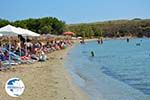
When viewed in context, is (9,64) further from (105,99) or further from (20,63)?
(105,99)

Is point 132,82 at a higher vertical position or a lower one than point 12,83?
lower

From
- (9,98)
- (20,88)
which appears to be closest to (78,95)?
(9,98)

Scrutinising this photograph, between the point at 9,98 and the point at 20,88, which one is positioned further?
the point at 9,98

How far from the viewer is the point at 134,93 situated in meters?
15.5

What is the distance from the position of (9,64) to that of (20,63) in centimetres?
248

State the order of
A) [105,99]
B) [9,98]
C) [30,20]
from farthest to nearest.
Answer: [30,20] < [105,99] < [9,98]

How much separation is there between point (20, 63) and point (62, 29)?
310 feet

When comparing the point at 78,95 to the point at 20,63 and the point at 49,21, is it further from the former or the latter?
the point at 49,21

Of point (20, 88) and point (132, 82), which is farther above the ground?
point (20, 88)

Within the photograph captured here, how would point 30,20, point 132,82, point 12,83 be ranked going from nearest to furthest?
point 12,83 → point 132,82 → point 30,20

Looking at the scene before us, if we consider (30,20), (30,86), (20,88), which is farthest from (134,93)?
(30,20)

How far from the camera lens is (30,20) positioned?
115875 mm

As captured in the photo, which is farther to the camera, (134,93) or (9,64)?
(9,64)

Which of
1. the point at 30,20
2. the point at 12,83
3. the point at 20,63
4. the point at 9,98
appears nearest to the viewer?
the point at 12,83
